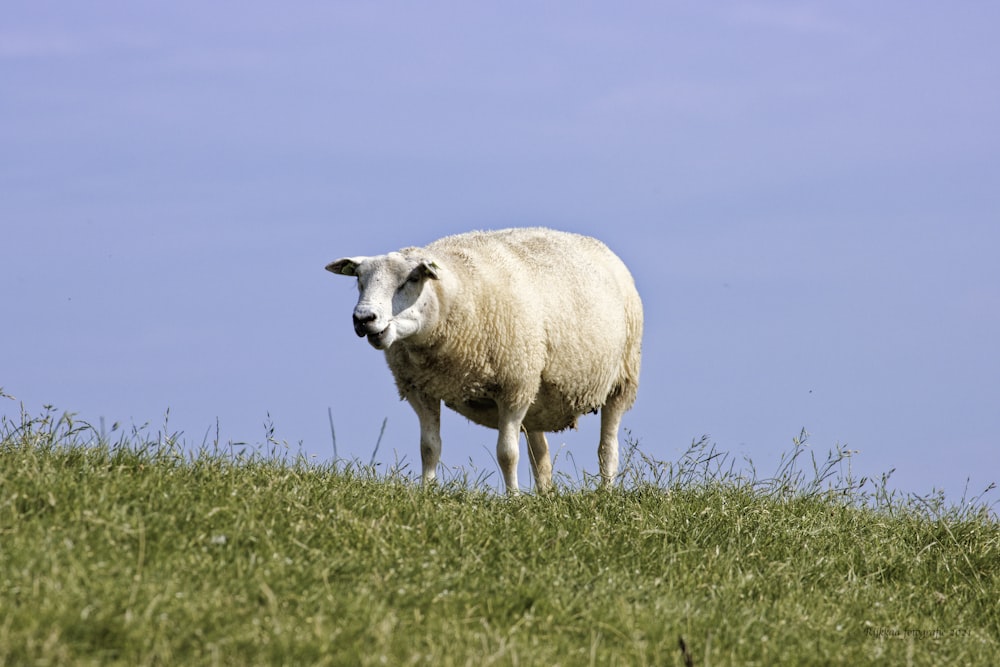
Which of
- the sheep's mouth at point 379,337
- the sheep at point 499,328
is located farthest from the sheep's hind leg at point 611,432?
the sheep's mouth at point 379,337

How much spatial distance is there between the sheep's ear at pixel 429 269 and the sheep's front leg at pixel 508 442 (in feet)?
4.81

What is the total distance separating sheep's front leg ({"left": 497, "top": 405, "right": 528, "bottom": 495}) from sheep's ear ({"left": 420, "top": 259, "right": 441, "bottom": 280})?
4.81 ft

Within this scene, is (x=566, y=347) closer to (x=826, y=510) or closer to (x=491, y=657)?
(x=826, y=510)

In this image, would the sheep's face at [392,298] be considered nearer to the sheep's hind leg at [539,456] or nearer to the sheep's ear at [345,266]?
the sheep's ear at [345,266]

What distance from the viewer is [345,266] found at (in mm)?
9344

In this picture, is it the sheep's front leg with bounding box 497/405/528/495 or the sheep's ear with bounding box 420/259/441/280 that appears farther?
the sheep's front leg with bounding box 497/405/528/495

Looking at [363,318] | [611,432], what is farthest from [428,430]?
[611,432]

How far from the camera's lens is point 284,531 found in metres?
6.04

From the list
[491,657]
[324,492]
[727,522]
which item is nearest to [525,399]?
[727,522]

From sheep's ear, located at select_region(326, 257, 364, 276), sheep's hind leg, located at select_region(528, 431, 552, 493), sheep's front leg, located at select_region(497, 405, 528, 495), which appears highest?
sheep's ear, located at select_region(326, 257, 364, 276)

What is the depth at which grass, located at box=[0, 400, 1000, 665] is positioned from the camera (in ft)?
15.6

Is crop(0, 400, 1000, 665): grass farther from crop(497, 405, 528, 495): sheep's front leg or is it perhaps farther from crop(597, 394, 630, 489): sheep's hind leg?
crop(597, 394, 630, 489): sheep's hind leg

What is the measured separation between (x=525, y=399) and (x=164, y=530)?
4.49m

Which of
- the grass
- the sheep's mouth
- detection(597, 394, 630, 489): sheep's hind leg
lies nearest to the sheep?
the sheep's mouth
